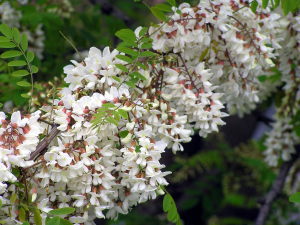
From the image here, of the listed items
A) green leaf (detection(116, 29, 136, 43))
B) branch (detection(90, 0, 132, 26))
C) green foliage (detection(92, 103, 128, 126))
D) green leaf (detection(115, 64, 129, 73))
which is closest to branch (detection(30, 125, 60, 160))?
green foliage (detection(92, 103, 128, 126))

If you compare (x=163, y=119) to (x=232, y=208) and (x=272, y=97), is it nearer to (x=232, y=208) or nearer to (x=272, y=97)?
(x=272, y=97)

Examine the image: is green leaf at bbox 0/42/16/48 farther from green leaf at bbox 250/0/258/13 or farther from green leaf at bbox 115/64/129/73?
green leaf at bbox 250/0/258/13

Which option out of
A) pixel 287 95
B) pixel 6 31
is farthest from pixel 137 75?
pixel 287 95

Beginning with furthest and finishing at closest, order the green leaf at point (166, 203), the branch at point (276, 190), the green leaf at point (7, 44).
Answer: the branch at point (276, 190) → the green leaf at point (7, 44) → the green leaf at point (166, 203)

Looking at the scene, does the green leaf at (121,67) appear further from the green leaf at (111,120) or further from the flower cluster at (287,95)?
the flower cluster at (287,95)

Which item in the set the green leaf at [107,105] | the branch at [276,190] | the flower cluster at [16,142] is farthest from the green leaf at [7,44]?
the branch at [276,190]

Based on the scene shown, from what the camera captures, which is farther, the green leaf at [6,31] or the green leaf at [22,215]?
the green leaf at [6,31]

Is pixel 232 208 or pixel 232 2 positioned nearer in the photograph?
pixel 232 2

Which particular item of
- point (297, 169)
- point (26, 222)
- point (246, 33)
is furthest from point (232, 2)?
point (297, 169)
